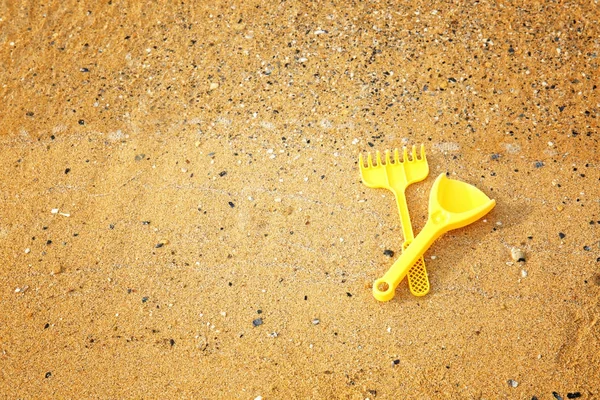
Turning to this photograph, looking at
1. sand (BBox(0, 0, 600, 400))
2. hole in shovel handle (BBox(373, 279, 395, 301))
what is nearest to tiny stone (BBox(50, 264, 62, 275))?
sand (BBox(0, 0, 600, 400))

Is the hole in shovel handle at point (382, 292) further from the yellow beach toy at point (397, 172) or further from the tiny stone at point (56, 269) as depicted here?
the tiny stone at point (56, 269)

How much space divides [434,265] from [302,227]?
19.2 inches

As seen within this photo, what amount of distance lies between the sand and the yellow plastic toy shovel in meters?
0.07

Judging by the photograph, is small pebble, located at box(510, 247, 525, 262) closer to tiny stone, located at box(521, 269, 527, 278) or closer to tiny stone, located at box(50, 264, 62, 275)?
tiny stone, located at box(521, 269, 527, 278)

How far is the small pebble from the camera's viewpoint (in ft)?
6.51

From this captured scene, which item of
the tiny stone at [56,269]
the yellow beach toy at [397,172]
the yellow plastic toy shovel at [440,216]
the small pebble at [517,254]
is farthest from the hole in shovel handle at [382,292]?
the tiny stone at [56,269]

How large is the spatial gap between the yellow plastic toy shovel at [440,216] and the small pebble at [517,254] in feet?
0.53

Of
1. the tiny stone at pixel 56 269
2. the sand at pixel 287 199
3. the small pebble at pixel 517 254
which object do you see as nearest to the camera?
the sand at pixel 287 199

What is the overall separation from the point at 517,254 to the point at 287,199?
33.2 inches

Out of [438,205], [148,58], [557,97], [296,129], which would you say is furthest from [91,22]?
[557,97]

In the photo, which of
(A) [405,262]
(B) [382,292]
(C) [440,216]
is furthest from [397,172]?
(B) [382,292]

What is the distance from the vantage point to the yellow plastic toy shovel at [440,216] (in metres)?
1.92

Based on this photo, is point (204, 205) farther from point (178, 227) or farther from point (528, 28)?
point (528, 28)

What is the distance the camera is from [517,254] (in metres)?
1.99
